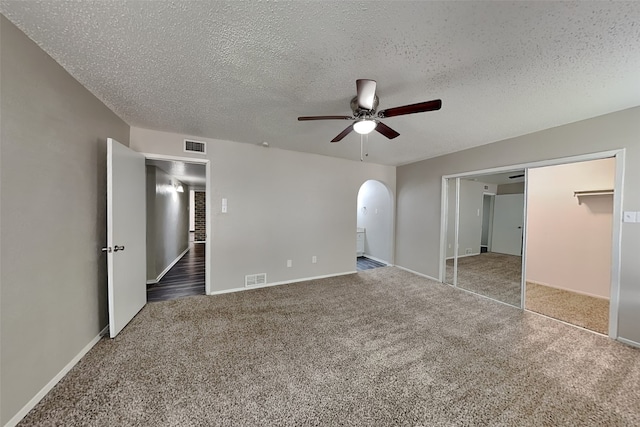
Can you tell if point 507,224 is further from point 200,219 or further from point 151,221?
point 200,219

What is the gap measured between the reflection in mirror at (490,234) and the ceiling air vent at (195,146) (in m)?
4.42

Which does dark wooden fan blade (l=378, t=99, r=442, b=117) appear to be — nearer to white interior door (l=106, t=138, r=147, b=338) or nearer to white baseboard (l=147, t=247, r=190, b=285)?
white interior door (l=106, t=138, r=147, b=338)

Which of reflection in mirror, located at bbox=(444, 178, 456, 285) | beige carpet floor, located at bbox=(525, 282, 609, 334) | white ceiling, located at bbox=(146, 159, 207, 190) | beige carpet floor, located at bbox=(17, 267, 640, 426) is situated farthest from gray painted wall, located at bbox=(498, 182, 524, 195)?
white ceiling, located at bbox=(146, 159, 207, 190)

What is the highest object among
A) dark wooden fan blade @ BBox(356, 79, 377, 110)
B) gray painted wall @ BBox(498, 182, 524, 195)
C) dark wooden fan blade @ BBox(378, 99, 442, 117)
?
dark wooden fan blade @ BBox(356, 79, 377, 110)

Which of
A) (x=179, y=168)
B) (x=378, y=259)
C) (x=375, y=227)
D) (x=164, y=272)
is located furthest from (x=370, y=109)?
(x=164, y=272)

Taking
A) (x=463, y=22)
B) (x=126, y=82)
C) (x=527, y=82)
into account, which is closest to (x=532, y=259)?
(x=527, y=82)

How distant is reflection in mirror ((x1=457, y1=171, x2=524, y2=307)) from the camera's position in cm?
366

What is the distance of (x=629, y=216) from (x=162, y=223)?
6.52 meters

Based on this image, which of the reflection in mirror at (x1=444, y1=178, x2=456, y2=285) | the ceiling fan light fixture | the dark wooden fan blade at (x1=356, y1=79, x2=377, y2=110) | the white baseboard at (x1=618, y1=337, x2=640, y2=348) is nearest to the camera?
the dark wooden fan blade at (x1=356, y1=79, x2=377, y2=110)

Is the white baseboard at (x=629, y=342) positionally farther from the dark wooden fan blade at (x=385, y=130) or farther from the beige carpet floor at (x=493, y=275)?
the dark wooden fan blade at (x=385, y=130)

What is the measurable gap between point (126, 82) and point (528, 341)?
4.52 meters

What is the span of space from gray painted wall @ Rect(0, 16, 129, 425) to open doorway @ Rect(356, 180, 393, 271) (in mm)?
4288

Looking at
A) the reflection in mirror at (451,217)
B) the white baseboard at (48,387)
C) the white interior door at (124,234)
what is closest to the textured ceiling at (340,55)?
the white interior door at (124,234)

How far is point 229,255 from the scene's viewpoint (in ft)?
11.4
